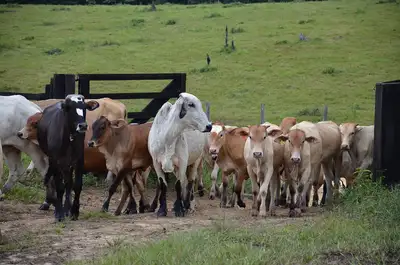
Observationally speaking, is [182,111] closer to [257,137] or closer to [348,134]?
[257,137]

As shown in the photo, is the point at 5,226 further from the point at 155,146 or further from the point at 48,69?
the point at 48,69

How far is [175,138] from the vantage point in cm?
1244

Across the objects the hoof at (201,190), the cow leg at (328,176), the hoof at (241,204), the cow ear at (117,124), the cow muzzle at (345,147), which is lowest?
the hoof at (201,190)

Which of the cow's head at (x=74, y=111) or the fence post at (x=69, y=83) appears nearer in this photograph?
the cow's head at (x=74, y=111)

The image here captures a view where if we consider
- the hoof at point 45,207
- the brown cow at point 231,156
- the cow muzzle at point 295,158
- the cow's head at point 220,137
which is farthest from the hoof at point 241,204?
the hoof at point 45,207

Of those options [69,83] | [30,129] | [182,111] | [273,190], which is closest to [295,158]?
[273,190]

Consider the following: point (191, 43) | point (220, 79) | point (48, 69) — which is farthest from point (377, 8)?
point (48, 69)

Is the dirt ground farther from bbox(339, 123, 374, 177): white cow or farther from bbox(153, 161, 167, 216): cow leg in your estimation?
bbox(339, 123, 374, 177): white cow

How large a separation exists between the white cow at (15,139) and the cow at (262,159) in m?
3.27

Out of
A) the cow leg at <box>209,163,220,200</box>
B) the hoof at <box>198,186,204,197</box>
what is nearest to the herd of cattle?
the cow leg at <box>209,163,220,200</box>

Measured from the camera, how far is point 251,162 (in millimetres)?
12703

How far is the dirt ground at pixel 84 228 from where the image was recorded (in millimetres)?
9008

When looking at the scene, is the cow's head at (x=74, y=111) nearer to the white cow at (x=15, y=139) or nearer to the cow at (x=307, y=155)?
the white cow at (x=15, y=139)

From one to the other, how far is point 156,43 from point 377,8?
1234cm
